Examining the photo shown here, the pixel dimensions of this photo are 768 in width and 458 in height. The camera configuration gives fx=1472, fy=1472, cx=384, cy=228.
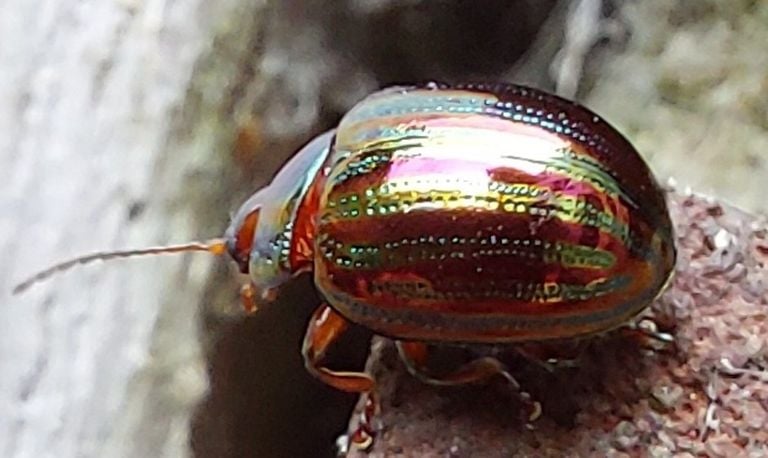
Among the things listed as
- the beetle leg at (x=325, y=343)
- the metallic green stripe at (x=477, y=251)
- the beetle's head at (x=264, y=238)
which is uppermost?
the metallic green stripe at (x=477, y=251)

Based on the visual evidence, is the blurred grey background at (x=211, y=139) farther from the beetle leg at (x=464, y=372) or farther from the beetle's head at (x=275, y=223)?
the beetle leg at (x=464, y=372)

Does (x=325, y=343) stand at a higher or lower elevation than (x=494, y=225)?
lower

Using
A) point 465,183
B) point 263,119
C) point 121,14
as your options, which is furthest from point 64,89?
point 465,183

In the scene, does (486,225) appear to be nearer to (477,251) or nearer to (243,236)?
(477,251)

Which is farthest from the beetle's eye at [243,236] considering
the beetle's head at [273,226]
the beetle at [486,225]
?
the beetle at [486,225]

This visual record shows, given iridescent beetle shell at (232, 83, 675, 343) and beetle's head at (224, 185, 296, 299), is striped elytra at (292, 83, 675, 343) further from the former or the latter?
beetle's head at (224, 185, 296, 299)

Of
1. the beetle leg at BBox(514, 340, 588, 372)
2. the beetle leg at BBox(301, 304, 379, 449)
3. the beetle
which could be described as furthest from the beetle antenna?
the beetle leg at BBox(514, 340, 588, 372)

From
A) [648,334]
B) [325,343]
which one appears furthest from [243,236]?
[648,334]

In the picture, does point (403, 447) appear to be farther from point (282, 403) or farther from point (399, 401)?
point (282, 403)
